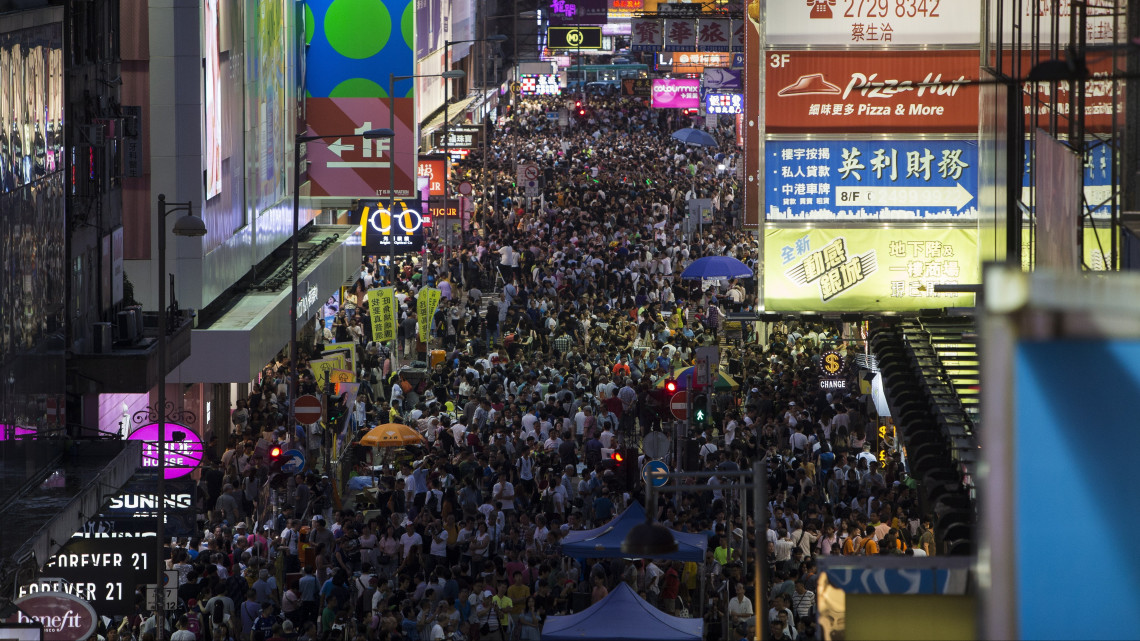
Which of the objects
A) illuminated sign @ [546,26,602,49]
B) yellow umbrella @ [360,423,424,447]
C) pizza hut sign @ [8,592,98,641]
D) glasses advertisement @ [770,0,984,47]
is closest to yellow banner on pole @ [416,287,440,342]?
yellow umbrella @ [360,423,424,447]

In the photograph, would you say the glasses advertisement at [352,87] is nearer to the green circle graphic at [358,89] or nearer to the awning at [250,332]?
the green circle graphic at [358,89]

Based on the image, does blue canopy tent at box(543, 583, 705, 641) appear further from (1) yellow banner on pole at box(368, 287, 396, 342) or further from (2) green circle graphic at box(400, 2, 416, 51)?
(2) green circle graphic at box(400, 2, 416, 51)

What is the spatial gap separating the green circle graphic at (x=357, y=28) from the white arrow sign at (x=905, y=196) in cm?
1879

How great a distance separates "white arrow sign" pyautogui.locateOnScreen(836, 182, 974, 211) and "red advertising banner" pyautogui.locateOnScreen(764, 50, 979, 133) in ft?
2.78

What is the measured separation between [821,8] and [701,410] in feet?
22.0

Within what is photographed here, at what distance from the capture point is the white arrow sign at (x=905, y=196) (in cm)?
2335

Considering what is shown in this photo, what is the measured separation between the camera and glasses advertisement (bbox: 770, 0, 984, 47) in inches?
897

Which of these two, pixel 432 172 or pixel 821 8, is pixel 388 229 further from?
pixel 821 8

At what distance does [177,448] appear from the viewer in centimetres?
2139

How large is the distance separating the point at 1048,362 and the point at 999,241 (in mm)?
15326

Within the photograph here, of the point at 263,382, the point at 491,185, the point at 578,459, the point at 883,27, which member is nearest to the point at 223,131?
the point at 263,382

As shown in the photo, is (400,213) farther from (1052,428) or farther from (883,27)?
(1052,428)

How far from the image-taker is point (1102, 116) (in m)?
12.3

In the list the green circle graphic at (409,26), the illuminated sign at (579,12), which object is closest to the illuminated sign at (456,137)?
the green circle graphic at (409,26)
